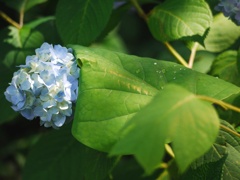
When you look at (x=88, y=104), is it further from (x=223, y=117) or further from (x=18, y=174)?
(x=18, y=174)

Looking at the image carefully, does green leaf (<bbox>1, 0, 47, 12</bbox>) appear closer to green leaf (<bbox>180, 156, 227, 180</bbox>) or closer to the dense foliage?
the dense foliage

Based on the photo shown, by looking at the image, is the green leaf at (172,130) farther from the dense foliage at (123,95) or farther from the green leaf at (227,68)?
the green leaf at (227,68)

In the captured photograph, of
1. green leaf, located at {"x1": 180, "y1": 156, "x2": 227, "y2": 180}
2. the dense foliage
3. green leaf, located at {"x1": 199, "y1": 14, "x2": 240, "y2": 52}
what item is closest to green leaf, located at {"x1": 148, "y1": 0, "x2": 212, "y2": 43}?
the dense foliage

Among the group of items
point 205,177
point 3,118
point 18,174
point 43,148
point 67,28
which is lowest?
point 18,174

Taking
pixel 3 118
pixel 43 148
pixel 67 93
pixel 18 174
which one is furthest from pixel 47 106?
pixel 18 174

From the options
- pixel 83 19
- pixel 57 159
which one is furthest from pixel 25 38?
pixel 57 159

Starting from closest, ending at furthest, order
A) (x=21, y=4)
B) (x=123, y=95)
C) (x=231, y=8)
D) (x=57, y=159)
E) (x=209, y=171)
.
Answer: (x=123, y=95)
(x=209, y=171)
(x=231, y=8)
(x=57, y=159)
(x=21, y=4)

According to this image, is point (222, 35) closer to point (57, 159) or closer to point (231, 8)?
point (231, 8)
